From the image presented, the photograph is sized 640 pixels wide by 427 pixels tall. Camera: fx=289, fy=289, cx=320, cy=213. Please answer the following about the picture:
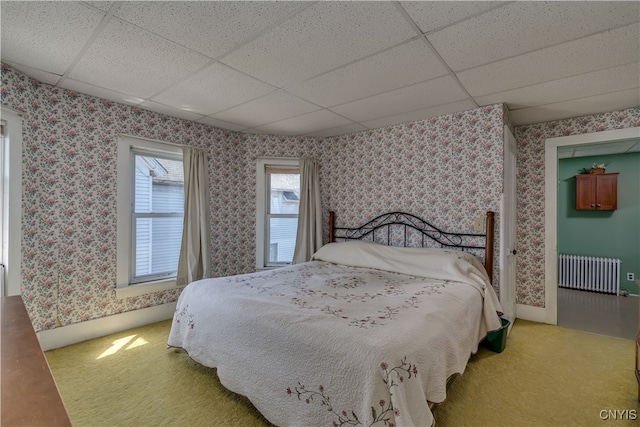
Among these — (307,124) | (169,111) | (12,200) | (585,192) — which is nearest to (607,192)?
(585,192)

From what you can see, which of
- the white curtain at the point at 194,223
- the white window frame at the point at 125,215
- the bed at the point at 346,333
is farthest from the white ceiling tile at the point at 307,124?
the bed at the point at 346,333

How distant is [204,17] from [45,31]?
40.8 inches

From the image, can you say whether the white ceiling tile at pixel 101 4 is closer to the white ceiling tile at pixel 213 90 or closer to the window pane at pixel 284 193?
the white ceiling tile at pixel 213 90

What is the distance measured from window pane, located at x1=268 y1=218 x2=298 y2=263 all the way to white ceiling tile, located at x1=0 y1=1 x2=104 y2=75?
274 centimetres

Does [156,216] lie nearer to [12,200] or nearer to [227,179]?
[227,179]

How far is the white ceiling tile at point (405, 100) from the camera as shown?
2.49 meters

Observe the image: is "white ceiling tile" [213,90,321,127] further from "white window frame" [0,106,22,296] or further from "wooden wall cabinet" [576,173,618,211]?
"wooden wall cabinet" [576,173,618,211]

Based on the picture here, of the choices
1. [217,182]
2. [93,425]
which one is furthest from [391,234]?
[93,425]

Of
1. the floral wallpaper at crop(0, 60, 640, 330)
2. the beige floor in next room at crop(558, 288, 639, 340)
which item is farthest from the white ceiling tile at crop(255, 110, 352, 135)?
the beige floor in next room at crop(558, 288, 639, 340)

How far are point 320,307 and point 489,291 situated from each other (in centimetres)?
159

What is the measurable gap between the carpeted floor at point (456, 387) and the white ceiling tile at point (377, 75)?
236 cm

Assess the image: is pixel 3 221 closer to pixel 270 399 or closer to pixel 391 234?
pixel 270 399

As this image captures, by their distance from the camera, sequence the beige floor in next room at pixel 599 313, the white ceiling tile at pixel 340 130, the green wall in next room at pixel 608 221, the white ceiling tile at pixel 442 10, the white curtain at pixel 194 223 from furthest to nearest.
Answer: the green wall in next room at pixel 608 221
the white ceiling tile at pixel 340 130
the white curtain at pixel 194 223
the beige floor in next room at pixel 599 313
the white ceiling tile at pixel 442 10

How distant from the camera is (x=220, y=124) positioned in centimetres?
367
